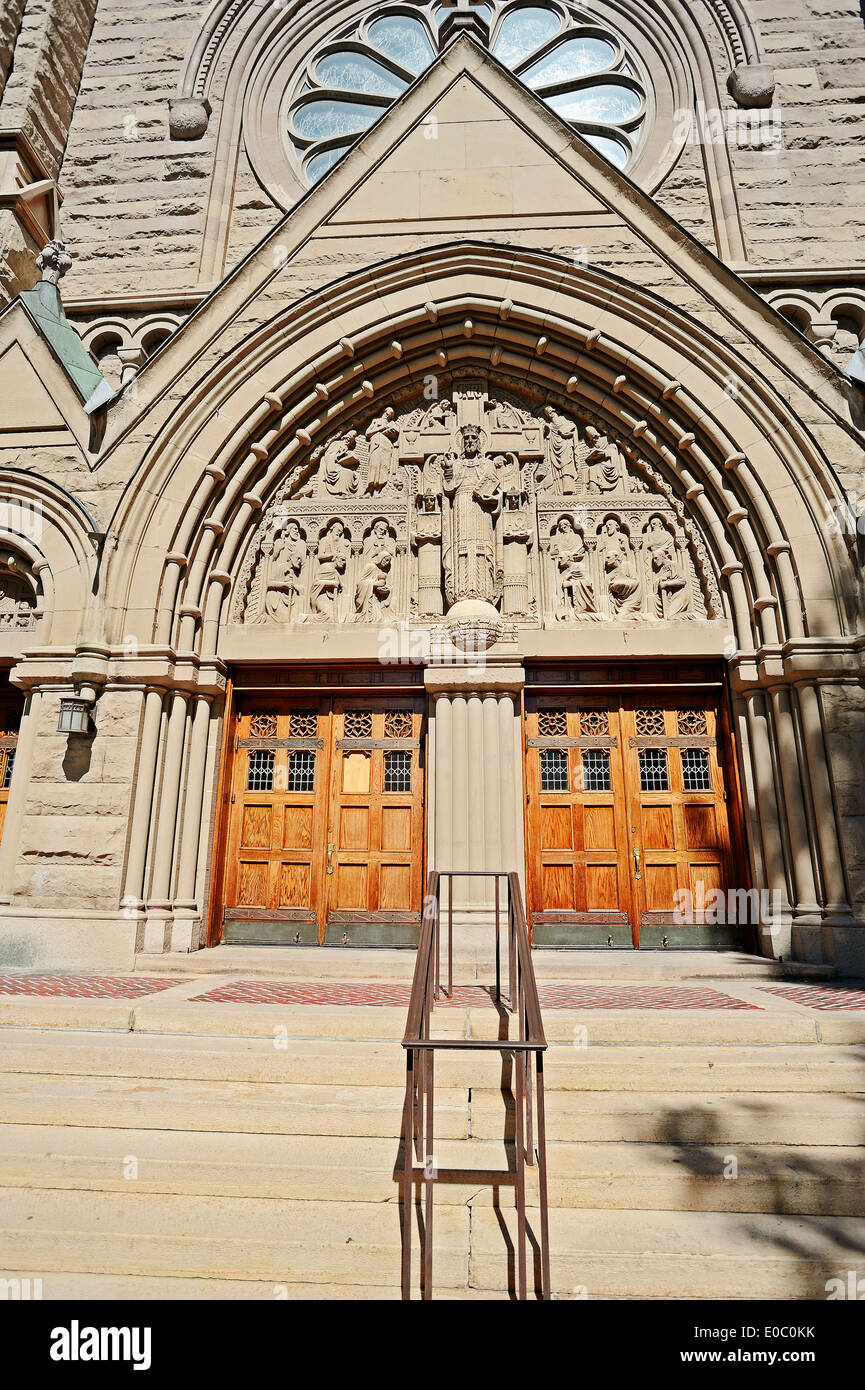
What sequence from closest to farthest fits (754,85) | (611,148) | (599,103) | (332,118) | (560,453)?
(560,453), (754,85), (611,148), (599,103), (332,118)

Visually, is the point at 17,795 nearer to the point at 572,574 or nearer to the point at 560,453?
the point at 572,574

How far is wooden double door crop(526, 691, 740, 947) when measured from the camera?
290 inches

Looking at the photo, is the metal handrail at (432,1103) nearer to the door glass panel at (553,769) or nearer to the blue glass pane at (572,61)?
the door glass panel at (553,769)

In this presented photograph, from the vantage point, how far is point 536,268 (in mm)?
7949

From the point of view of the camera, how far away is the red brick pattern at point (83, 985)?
16.9ft

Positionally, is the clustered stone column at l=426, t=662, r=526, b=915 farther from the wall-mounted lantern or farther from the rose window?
the rose window

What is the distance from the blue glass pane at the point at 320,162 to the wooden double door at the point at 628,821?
799cm

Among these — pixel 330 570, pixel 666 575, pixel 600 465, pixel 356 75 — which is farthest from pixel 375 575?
pixel 356 75

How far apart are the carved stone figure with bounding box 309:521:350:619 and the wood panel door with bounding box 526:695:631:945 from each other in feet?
7.56

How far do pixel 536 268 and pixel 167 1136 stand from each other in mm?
8128

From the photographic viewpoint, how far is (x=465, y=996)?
5309 millimetres

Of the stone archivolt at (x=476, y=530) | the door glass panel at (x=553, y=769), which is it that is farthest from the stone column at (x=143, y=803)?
the door glass panel at (x=553, y=769)

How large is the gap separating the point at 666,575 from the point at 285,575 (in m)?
3.93

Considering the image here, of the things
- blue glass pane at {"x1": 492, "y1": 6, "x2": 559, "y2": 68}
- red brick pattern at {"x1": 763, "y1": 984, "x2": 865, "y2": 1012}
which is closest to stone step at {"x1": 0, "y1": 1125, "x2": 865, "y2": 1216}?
red brick pattern at {"x1": 763, "y1": 984, "x2": 865, "y2": 1012}
